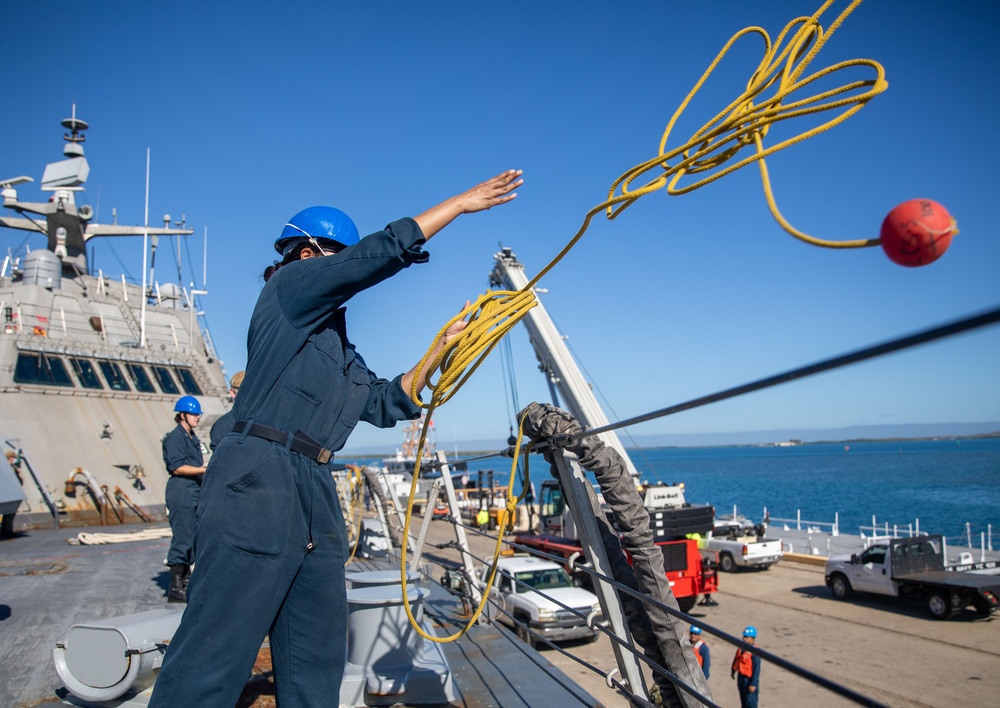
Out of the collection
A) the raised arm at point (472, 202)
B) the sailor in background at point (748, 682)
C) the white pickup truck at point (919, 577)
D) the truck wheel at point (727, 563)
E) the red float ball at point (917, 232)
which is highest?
the raised arm at point (472, 202)

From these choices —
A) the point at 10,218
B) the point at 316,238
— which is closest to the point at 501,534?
the point at 316,238

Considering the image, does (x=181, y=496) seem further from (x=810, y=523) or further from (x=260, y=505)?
(x=810, y=523)

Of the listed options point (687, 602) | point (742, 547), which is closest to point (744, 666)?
point (687, 602)

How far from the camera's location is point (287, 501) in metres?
2.03

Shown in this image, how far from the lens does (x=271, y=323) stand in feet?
7.04

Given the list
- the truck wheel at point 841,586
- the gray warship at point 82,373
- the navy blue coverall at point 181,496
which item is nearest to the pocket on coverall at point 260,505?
the navy blue coverall at point 181,496

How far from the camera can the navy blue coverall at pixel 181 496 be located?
5.52 metres

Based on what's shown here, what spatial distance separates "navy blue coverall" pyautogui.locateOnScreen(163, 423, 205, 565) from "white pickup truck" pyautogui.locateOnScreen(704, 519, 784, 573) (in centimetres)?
1692

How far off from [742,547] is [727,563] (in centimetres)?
97

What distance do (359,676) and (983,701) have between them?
30.4 feet

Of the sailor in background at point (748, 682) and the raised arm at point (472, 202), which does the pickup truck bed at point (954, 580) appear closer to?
the sailor in background at point (748, 682)

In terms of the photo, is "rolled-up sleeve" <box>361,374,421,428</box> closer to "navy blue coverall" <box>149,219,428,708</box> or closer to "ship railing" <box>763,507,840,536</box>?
"navy blue coverall" <box>149,219,428,708</box>

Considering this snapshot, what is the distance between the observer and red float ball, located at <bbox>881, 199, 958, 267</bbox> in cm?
118

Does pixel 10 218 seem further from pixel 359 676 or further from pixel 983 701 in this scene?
pixel 983 701
